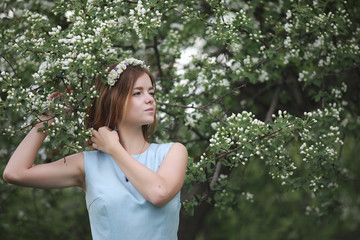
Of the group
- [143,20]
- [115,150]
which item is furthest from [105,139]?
[143,20]

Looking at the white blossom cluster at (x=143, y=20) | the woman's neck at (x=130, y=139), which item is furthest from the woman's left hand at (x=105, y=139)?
the white blossom cluster at (x=143, y=20)

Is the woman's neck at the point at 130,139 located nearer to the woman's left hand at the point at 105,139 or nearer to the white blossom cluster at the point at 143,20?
the woman's left hand at the point at 105,139

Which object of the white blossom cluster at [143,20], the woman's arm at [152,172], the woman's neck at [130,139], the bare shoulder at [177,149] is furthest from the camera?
the white blossom cluster at [143,20]

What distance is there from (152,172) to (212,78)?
2.12 m

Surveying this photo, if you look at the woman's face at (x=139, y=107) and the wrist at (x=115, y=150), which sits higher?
the woman's face at (x=139, y=107)

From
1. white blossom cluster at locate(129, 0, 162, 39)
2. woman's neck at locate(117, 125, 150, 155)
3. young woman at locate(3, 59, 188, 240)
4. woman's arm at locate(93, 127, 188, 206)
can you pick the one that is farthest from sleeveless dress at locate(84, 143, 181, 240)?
white blossom cluster at locate(129, 0, 162, 39)

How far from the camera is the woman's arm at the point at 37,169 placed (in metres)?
2.66

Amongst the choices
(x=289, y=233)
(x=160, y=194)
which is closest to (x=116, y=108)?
(x=160, y=194)

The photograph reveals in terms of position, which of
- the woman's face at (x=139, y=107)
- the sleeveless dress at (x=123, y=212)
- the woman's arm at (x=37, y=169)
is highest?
the woman's face at (x=139, y=107)

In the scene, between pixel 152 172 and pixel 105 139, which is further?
pixel 105 139

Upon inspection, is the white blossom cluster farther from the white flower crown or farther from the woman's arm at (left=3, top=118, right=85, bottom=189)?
the woman's arm at (left=3, top=118, right=85, bottom=189)

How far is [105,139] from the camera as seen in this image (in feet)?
8.92

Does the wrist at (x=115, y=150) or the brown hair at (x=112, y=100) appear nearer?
the wrist at (x=115, y=150)

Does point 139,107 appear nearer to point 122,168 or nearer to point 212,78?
point 122,168
